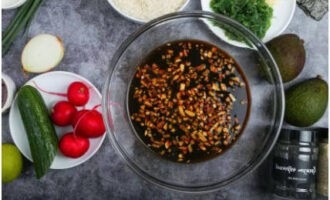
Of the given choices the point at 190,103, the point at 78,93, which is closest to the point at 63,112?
the point at 78,93

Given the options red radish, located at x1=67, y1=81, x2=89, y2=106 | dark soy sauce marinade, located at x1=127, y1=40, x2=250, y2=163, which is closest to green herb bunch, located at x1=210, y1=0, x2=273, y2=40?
dark soy sauce marinade, located at x1=127, y1=40, x2=250, y2=163

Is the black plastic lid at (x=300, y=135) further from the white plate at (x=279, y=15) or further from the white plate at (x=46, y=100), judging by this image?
the white plate at (x=46, y=100)

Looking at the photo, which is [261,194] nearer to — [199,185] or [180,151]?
[199,185]

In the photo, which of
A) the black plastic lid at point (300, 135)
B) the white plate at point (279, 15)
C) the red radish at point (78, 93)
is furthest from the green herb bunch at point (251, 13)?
the red radish at point (78, 93)

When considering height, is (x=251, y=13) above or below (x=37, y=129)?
above

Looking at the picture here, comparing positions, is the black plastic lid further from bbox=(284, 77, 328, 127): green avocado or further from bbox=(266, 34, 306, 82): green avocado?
bbox=(266, 34, 306, 82): green avocado

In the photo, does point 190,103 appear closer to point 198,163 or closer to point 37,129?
point 198,163
